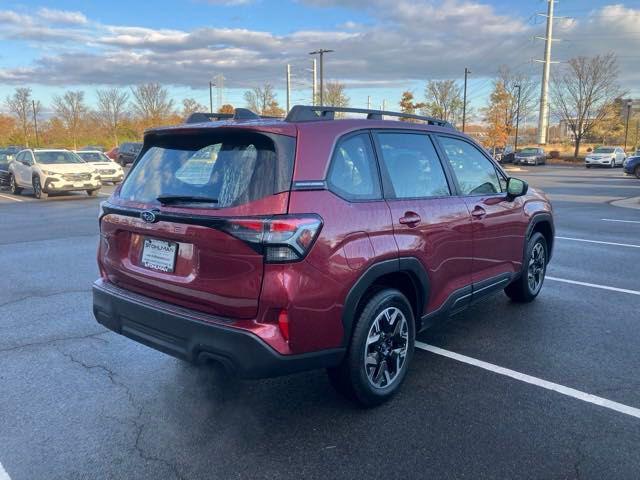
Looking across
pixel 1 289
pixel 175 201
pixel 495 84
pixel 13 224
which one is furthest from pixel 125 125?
pixel 175 201

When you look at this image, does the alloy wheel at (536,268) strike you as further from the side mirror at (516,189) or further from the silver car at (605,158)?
the silver car at (605,158)

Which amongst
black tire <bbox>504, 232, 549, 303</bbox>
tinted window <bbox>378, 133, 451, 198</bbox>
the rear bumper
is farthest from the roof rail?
black tire <bbox>504, 232, 549, 303</bbox>

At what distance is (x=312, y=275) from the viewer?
2.95m

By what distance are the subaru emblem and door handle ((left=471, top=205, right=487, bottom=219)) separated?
2477 mm

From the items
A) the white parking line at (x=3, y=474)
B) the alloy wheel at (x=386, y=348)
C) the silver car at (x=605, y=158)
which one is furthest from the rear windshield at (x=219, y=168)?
the silver car at (x=605, y=158)

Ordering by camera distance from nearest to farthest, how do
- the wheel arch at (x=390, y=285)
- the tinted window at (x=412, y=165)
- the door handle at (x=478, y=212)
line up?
the wheel arch at (x=390, y=285) → the tinted window at (x=412, y=165) → the door handle at (x=478, y=212)

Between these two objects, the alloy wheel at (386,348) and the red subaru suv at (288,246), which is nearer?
the red subaru suv at (288,246)

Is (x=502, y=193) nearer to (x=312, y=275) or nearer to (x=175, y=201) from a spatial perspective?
(x=312, y=275)

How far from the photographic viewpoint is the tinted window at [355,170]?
324 cm

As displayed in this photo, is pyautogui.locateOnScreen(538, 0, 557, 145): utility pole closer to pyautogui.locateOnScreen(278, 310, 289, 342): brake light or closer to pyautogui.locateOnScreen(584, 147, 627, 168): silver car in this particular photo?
pyautogui.locateOnScreen(584, 147, 627, 168): silver car

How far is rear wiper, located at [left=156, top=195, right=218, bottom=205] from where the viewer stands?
3.08 m

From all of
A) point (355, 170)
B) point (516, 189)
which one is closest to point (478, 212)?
point (516, 189)

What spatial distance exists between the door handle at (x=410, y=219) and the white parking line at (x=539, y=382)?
1.31 meters

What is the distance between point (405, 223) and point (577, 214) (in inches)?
478
